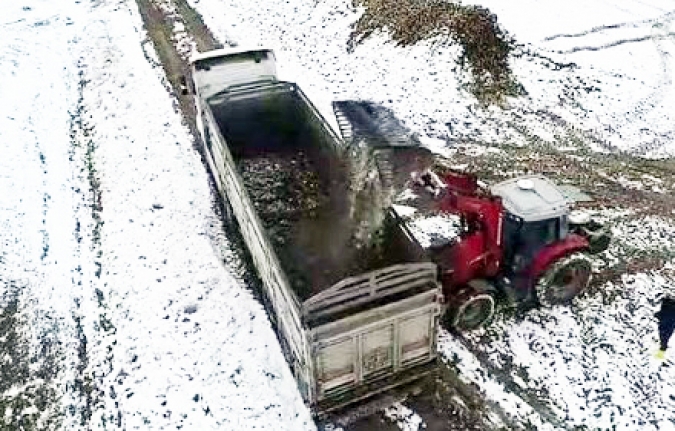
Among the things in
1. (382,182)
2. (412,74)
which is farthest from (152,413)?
(412,74)

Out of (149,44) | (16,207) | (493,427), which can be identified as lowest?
(493,427)

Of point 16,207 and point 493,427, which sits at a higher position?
point 16,207

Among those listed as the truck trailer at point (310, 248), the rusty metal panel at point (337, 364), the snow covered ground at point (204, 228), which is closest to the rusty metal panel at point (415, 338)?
the truck trailer at point (310, 248)

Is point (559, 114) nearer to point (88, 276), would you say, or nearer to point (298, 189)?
point (298, 189)

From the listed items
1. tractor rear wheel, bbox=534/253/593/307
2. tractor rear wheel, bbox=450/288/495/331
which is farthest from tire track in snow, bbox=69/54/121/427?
tractor rear wheel, bbox=534/253/593/307

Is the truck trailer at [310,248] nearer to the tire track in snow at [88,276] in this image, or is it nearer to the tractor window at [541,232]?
the tractor window at [541,232]

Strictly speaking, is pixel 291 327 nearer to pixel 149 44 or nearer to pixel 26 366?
pixel 26 366
